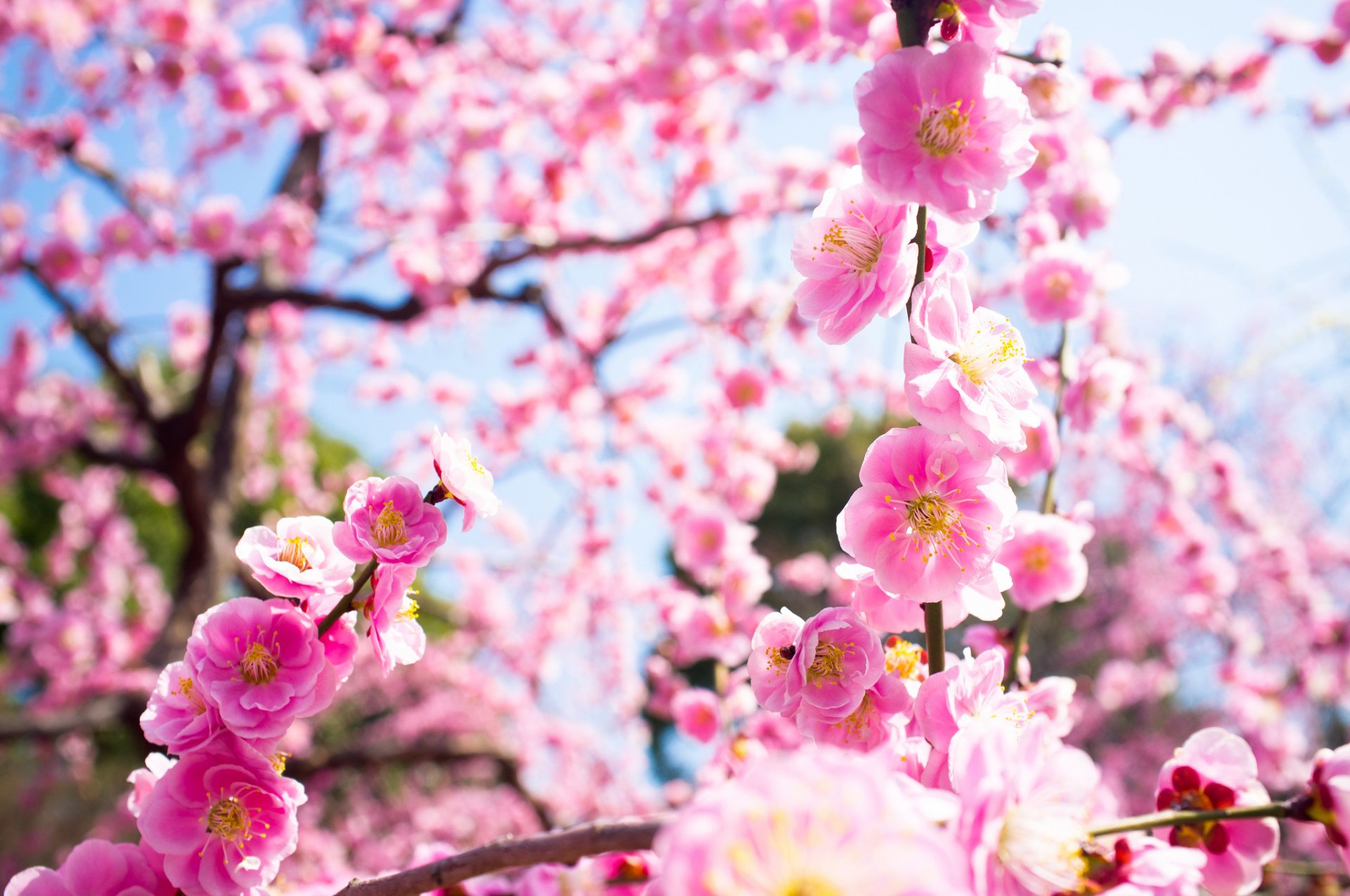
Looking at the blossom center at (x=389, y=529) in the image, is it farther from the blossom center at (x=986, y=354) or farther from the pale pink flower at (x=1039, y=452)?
the pale pink flower at (x=1039, y=452)

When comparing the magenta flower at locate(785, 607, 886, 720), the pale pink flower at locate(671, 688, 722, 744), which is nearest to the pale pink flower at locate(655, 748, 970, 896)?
the magenta flower at locate(785, 607, 886, 720)

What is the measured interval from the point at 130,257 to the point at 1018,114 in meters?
4.35

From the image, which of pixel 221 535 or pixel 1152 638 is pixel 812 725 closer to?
pixel 221 535

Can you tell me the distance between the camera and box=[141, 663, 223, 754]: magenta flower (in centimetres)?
82

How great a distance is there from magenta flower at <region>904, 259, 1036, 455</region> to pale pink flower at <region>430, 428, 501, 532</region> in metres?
0.48

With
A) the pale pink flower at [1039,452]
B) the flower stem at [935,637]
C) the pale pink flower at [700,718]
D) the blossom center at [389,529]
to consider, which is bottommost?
the pale pink flower at [700,718]

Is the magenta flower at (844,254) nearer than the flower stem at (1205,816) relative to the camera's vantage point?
No

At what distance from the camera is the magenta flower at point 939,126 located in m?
0.80

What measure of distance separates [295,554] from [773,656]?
1.81 feet

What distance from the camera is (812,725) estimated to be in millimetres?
869

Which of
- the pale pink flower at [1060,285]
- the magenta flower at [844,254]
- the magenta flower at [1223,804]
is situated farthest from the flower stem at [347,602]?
the pale pink flower at [1060,285]

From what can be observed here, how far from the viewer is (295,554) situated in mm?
912

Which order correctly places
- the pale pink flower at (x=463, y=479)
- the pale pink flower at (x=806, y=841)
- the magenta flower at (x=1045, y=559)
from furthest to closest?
the magenta flower at (x=1045, y=559)
the pale pink flower at (x=463, y=479)
the pale pink flower at (x=806, y=841)

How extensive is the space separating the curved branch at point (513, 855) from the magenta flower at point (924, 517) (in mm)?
351
